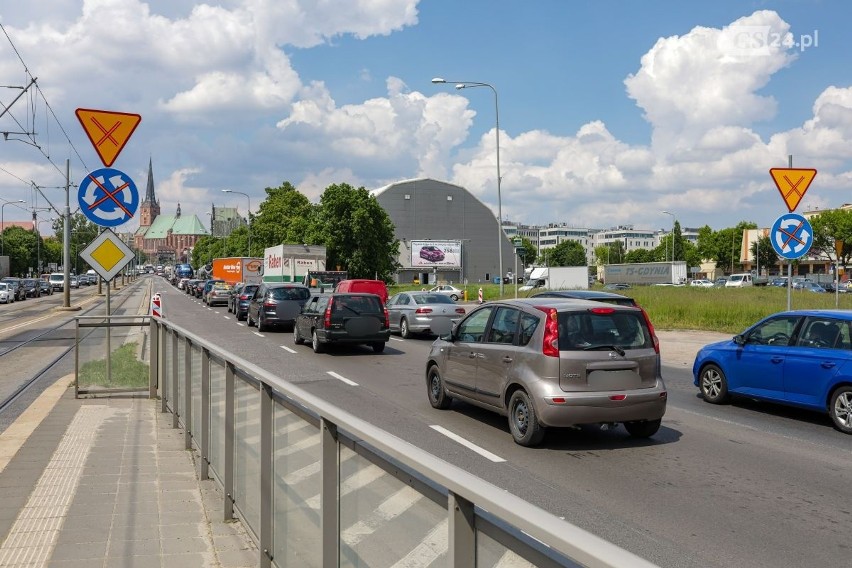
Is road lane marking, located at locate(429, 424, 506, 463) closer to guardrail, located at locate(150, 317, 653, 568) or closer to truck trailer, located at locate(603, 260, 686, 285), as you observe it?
guardrail, located at locate(150, 317, 653, 568)

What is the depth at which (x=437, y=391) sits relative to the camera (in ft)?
37.0

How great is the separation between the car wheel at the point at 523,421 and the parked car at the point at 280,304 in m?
18.9

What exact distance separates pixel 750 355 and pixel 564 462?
15.2 feet

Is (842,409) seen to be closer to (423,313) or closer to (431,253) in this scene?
(423,313)

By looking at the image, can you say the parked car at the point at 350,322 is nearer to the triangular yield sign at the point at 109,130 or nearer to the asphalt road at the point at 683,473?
the asphalt road at the point at 683,473

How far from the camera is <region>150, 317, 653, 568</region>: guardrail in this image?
1.96 meters

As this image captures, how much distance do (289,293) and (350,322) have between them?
9.22 m

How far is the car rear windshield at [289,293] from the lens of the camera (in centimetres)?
2811

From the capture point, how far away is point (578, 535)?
1759 millimetres

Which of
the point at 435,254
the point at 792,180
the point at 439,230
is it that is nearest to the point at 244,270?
the point at 435,254

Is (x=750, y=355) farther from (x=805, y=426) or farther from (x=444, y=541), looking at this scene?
(x=444, y=541)

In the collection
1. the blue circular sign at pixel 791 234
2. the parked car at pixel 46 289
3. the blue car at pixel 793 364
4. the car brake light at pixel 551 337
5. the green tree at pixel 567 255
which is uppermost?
the green tree at pixel 567 255

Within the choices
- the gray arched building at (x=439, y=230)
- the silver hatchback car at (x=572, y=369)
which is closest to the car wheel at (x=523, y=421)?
the silver hatchback car at (x=572, y=369)

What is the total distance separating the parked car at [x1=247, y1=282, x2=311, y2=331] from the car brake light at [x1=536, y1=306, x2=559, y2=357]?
19346 mm
